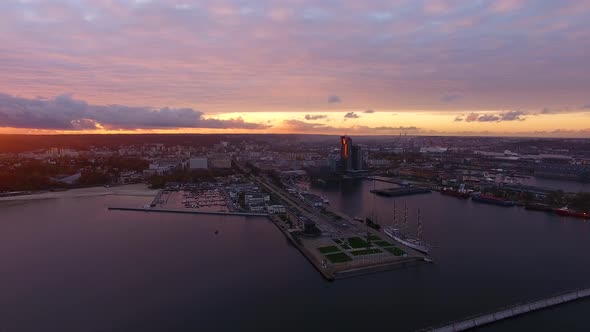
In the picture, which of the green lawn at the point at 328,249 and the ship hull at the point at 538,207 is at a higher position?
the green lawn at the point at 328,249

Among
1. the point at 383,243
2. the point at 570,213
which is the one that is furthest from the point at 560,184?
the point at 383,243

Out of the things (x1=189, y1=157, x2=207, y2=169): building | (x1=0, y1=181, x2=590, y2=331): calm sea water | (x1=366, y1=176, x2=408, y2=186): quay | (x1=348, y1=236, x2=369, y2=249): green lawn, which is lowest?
(x1=0, y1=181, x2=590, y2=331): calm sea water

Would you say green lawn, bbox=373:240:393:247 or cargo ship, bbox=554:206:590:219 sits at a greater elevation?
green lawn, bbox=373:240:393:247

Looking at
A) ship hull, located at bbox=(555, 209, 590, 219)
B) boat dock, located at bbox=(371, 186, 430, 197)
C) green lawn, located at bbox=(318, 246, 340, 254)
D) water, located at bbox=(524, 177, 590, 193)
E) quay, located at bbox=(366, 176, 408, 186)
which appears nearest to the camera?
green lawn, located at bbox=(318, 246, 340, 254)

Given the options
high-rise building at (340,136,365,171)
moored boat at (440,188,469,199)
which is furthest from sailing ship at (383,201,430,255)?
high-rise building at (340,136,365,171)

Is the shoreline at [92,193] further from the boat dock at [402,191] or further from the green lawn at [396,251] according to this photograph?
the green lawn at [396,251]

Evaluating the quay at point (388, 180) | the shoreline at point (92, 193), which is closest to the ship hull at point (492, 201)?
the quay at point (388, 180)

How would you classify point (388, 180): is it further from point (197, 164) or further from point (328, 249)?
point (328, 249)

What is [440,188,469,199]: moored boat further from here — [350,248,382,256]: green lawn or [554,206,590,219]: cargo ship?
[350,248,382,256]: green lawn
